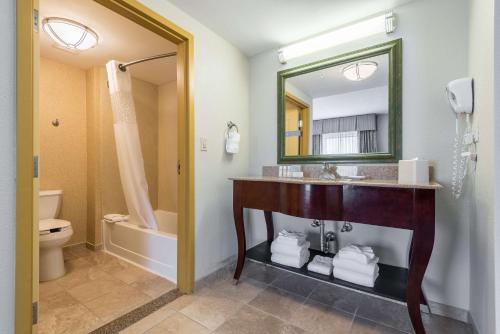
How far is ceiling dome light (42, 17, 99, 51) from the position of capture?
1.64 metres

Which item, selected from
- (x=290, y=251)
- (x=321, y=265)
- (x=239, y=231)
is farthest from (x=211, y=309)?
(x=321, y=265)

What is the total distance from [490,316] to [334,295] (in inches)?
34.6

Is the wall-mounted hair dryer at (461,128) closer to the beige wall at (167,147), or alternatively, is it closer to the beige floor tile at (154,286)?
the beige floor tile at (154,286)

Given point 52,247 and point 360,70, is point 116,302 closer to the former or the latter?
point 52,247

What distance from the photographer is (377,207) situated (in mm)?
1217

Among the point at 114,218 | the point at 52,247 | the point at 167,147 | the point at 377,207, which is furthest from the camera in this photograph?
the point at 167,147

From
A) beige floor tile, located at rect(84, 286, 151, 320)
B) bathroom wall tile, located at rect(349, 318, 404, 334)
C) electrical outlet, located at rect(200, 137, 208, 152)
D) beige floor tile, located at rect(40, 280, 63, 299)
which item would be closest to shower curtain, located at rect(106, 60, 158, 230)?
beige floor tile, located at rect(84, 286, 151, 320)

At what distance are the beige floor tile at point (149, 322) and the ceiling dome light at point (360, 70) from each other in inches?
85.5

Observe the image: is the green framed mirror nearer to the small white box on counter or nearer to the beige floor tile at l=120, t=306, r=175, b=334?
the small white box on counter

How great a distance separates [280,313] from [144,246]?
4.52ft

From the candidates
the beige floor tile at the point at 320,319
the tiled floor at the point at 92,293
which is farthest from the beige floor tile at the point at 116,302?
the beige floor tile at the point at 320,319

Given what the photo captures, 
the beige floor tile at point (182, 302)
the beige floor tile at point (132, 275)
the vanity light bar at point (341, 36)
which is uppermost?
the vanity light bar at point (341, 36)

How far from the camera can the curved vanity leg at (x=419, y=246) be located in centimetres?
110

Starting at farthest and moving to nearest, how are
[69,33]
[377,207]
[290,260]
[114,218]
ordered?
[114,218]
[69,33]
[290,260]
[377,207]
